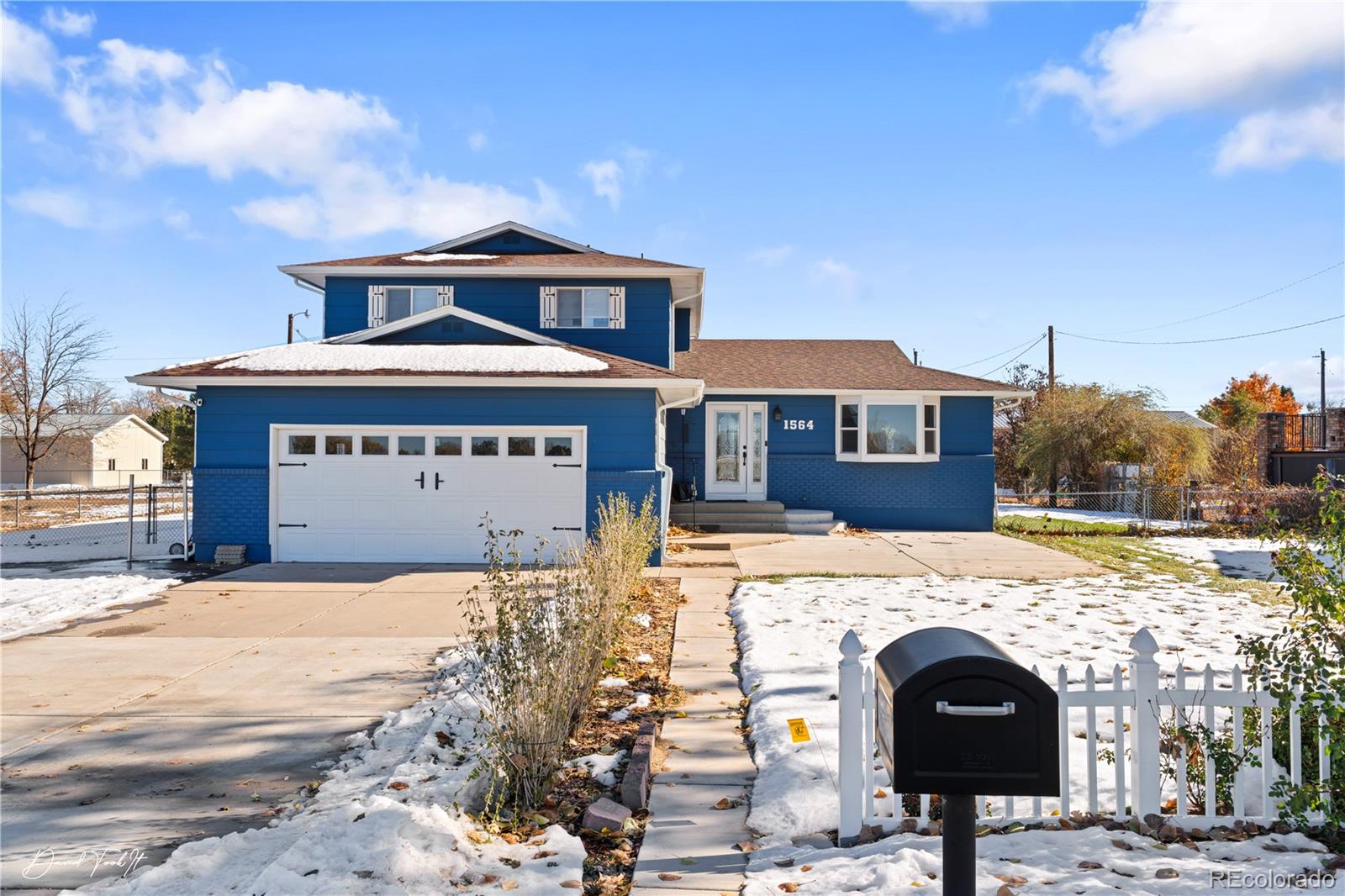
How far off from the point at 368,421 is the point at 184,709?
7.81 m

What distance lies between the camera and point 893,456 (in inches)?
745

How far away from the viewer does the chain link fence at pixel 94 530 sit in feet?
45.7

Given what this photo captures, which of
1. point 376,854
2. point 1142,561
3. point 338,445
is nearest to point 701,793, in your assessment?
point 376,854

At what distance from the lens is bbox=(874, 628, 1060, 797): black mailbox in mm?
2598

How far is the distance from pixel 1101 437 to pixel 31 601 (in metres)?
27.1

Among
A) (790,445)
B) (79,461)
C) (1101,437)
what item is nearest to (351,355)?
(790,445)

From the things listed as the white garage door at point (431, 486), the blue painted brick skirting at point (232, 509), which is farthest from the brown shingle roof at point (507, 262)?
the blue painted brick skirting at point (232, 509)

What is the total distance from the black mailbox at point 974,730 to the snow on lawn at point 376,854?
1631mm

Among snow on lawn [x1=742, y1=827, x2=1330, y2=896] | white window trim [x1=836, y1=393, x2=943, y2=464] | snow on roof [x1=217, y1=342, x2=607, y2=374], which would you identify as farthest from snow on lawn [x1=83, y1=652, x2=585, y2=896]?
white window trim [x1=836, y1=393, x2=943, y2=464]

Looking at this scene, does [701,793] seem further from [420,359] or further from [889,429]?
[889,429]

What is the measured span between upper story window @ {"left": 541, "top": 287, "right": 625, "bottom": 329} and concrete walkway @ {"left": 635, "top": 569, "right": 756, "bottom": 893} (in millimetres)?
10904

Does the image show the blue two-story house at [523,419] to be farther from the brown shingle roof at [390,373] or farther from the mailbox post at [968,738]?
the mailbox post at [968,738]

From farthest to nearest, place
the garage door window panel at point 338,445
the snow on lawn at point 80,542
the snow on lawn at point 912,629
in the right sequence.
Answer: the snow on lawn at point 80,542 < the garage door window panel at point 338,445 < the snow on lawn at point 912,629

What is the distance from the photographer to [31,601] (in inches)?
389
